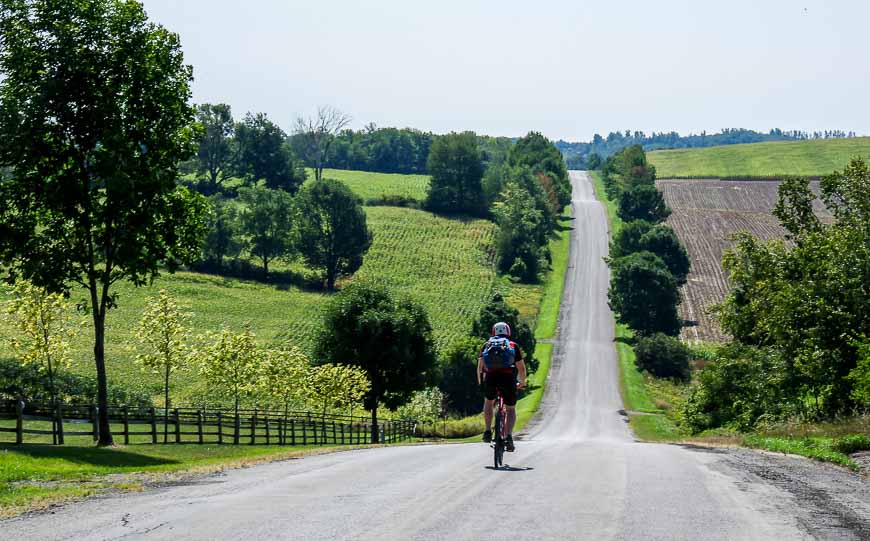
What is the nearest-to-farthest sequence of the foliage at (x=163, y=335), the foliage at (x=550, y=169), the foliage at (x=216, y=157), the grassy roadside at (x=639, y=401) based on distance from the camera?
1. the foliage at (x=163, y=335)
2. the grassy roadside at (x=639, y=401)
3. the foliage at (x=216, y=157)
4. the foliage at (x=550, y=169)

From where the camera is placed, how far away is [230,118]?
556 ft

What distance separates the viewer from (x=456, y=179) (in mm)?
172875

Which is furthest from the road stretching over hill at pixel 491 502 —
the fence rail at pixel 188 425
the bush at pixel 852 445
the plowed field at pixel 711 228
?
the plowed field at pixel 711 228

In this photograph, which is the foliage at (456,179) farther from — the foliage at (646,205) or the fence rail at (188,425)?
the fence rail at (188,425)

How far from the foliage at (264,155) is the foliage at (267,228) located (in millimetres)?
32980

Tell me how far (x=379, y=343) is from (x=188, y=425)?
14.1m

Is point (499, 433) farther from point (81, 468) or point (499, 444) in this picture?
point (81, 468)

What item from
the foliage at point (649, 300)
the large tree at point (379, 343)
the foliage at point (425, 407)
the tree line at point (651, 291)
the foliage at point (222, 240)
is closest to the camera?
the large tree at point (379, 343)

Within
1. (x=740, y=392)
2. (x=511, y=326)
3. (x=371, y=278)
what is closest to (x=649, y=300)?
(x=511, y=326)

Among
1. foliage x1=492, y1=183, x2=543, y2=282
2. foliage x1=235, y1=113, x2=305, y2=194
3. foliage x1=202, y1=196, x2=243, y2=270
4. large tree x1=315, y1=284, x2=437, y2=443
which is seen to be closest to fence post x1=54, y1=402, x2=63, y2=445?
large tree x1=315, y1=284, x2=437, y2=443

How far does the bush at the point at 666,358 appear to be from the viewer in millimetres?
100938

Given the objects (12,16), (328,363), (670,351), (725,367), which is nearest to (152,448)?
(12,16)

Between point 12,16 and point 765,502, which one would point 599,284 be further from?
point 765,502

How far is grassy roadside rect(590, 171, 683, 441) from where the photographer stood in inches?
2785
